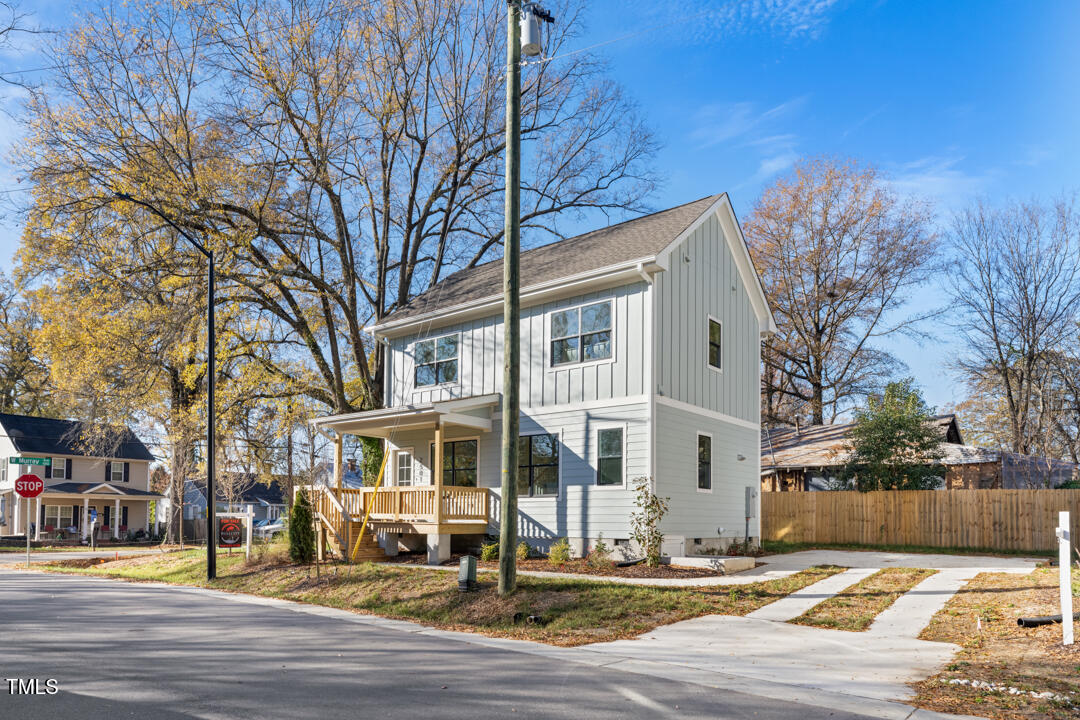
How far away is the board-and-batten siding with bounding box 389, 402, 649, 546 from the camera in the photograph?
1667cm

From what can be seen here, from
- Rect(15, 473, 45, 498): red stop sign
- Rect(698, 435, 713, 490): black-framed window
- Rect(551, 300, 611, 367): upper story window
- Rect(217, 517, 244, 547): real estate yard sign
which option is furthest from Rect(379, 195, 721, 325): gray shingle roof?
Rect(15, 473, 45, 498): red stop sign

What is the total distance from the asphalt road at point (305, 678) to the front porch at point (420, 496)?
6448 millimetres

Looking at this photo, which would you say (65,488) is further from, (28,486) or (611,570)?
(611,570)

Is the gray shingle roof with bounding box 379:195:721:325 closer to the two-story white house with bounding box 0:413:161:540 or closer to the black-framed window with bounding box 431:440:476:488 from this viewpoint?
the black-framed window with bounding box 431:440:476:488

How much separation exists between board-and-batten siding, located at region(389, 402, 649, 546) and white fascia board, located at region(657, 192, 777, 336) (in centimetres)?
351

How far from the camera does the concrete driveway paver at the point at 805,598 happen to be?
11387 millimetres

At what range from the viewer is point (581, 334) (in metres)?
18.2

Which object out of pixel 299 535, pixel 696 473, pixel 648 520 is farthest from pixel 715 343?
pixel 299 535

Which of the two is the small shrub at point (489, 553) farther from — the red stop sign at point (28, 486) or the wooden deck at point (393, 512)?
the red stop sign at point (28, 486)

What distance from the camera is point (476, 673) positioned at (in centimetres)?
772

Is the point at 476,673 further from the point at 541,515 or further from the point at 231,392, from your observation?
the point at 231,392

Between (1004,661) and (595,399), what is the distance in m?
10.3

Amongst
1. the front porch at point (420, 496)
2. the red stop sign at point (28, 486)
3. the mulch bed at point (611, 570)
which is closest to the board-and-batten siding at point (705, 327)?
the mulch bed at point (611, 570)

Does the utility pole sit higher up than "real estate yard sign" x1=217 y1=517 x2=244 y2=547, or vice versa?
the utility pole
